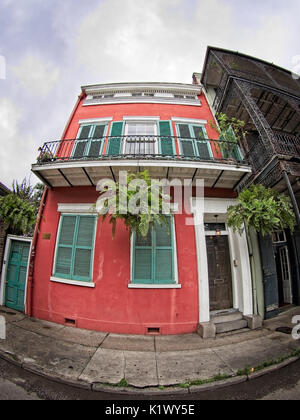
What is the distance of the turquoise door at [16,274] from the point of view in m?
5.54

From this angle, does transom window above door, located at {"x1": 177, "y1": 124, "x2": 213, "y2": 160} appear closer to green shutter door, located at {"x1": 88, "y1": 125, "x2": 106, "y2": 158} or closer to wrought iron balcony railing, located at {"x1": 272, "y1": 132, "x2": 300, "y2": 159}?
wrought iron balcony railing, located at {"x1": 272, "y1": 132, "x2": 300, "y2": 159}

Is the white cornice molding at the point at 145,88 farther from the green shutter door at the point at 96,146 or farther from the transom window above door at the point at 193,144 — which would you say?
the green shutter door at the point at 96,146

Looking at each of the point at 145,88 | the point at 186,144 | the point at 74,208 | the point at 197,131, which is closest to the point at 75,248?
the point at 74,208

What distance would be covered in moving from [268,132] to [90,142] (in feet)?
20.8

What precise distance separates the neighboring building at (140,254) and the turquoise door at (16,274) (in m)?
0.76

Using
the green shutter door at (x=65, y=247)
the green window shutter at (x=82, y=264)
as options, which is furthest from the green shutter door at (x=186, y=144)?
the green window shutter at (x=82, y=264)

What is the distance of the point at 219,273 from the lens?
5348 mm

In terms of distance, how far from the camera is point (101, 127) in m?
6.60

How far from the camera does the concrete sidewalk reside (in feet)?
9.41

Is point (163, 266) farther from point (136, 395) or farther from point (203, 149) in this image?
point (203, 149)
